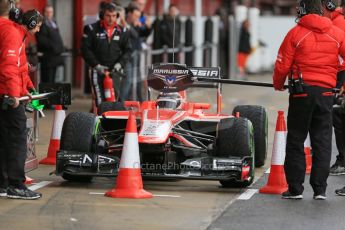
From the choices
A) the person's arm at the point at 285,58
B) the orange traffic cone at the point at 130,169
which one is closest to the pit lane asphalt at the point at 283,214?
the orange traffic cone at the point at 130,169

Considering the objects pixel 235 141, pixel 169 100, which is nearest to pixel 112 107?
pixel 169 100

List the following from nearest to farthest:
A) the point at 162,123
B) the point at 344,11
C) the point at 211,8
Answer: the point at 162,123, the point at 344,11, the point at 211,8

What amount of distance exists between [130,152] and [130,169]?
16 centimetres

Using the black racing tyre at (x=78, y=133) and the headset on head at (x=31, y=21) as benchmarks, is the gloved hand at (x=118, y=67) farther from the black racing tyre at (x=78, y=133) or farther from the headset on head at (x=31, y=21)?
the headset on head at (x=31, y=21)

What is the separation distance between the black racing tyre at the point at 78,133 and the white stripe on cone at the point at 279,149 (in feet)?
6.13

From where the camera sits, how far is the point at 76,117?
11680 mm

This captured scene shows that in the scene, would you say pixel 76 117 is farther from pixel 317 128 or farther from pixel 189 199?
pixel 317 128

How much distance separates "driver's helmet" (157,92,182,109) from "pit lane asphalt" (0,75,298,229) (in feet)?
2.73

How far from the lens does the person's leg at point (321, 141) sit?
35.3ft

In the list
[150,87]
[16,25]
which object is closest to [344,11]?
[150,87]

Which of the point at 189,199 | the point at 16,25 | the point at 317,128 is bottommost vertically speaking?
the point at 189,199

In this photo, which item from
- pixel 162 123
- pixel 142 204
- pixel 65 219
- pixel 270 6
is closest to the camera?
pixel 65 219

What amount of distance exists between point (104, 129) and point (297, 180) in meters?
2.38

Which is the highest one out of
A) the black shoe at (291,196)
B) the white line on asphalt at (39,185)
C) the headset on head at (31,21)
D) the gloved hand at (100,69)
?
the headset on head at (31,21)
